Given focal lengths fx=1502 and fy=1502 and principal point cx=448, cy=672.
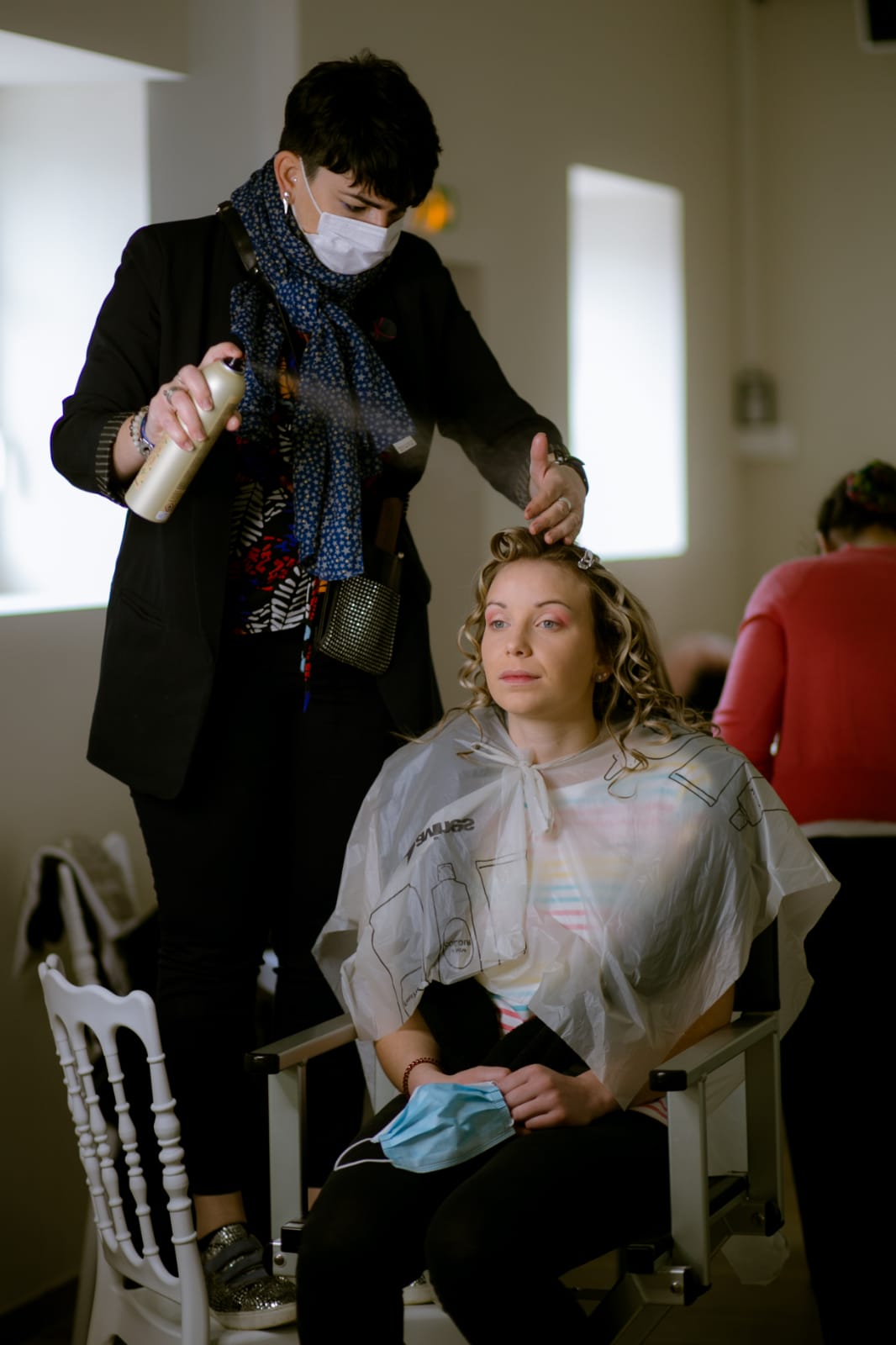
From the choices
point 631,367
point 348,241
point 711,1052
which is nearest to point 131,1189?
point 711,1052

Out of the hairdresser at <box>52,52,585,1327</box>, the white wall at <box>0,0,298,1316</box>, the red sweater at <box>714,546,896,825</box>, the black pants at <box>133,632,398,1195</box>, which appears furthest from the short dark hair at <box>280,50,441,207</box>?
the red sweater at <box>714,546,896,825</box>

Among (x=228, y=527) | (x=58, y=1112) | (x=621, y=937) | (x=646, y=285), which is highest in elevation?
(x=646, y=285)

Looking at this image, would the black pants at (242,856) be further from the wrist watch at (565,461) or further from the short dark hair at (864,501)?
the short dark hair at (864,501)

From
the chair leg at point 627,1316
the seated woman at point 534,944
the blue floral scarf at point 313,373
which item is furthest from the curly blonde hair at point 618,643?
the chair leg at point 627,1316

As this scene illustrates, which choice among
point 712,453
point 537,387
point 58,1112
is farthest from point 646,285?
point 58,1112

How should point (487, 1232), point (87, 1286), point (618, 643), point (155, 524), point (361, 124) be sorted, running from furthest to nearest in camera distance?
point (87, 1286) < point (618, 643) < point (155, 524) < point (361, 124) < point (487, 1232)

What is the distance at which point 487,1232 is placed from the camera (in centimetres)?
154

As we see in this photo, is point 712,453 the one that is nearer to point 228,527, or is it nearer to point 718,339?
point 718,339

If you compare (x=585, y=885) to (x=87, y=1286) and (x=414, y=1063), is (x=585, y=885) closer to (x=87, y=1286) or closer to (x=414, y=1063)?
(x=414, y=1063)

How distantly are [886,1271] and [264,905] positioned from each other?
1.29 m

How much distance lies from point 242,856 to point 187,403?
0.60 meters

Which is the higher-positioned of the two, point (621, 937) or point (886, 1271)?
point (621, 937)

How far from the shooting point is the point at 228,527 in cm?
A: 183

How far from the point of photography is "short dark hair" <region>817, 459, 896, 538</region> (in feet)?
9.05
